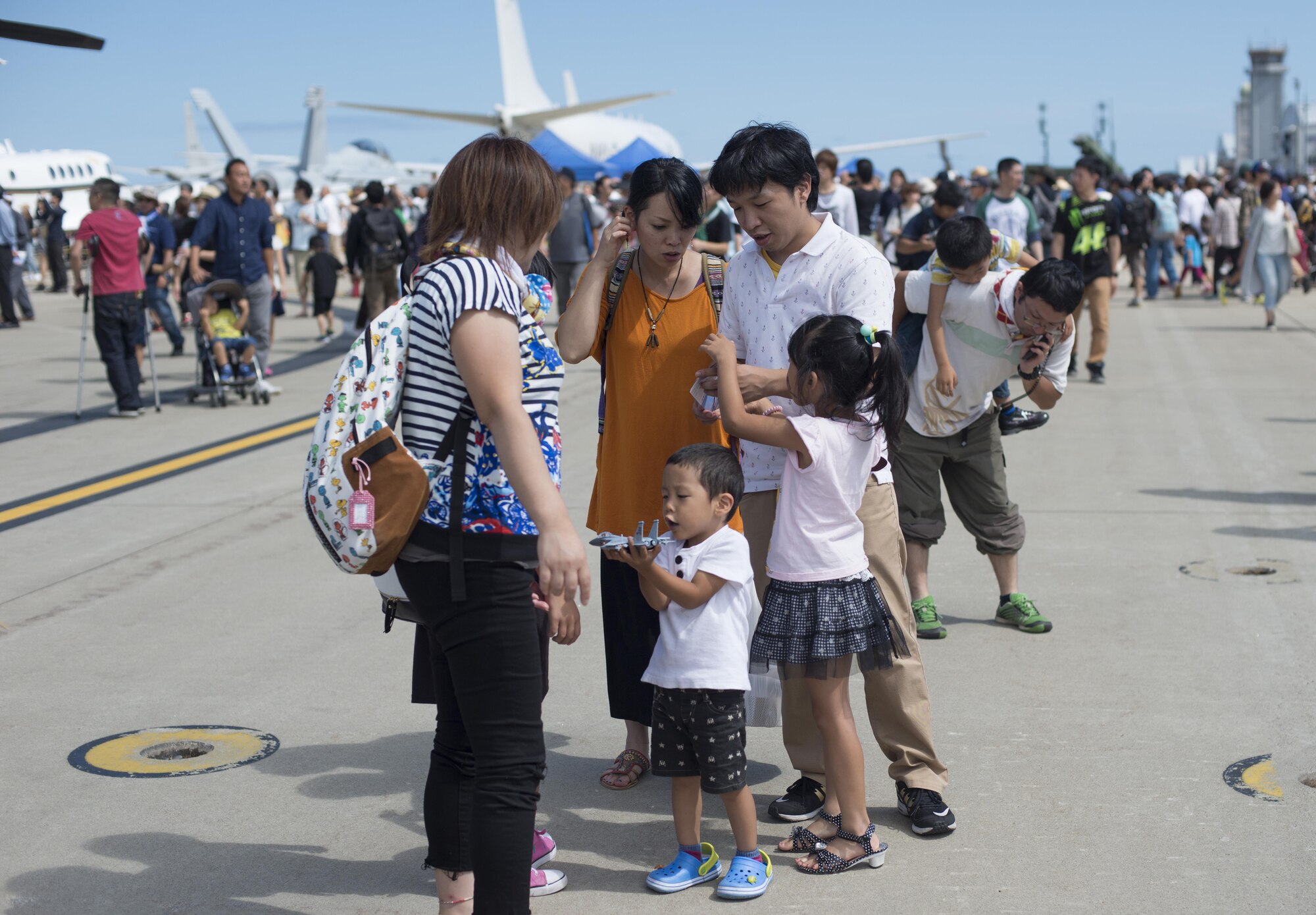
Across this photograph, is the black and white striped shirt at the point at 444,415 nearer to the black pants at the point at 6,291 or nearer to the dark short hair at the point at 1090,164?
the dark short hair at the point at 1090,164

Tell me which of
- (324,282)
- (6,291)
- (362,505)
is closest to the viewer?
(362,505)

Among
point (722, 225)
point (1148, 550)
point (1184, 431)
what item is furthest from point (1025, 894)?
point (722, 225)

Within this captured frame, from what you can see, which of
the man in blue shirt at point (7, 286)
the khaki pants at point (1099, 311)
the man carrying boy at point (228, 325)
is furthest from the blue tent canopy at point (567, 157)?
the khaki pants at point (1099, 311)

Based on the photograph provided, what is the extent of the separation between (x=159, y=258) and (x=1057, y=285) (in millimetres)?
13264

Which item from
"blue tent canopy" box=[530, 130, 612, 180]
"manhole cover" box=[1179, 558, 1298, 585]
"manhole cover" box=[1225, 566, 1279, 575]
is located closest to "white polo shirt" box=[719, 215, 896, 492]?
"manhole cover" box=[1179, 558, 1298, 585]

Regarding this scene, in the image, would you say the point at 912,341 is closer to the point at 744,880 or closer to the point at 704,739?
the point at 704,739

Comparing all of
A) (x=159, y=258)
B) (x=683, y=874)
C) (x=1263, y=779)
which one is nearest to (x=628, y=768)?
(x=683, y=874)

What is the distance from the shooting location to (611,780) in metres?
4.14

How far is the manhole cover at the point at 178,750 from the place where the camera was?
4383 millimetres

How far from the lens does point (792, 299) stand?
3.69 m

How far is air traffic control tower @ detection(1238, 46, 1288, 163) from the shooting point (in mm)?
142125

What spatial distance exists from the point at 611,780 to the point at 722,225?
11.1m

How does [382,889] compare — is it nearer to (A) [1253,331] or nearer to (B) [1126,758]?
(B) [1126,758]

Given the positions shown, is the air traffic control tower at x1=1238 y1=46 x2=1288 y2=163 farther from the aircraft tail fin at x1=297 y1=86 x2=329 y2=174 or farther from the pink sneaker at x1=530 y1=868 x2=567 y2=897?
the pink sneaker at x1=530 y1=868 x2=567 y2=897
